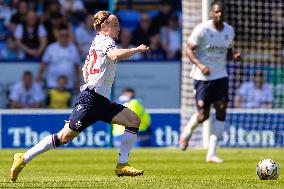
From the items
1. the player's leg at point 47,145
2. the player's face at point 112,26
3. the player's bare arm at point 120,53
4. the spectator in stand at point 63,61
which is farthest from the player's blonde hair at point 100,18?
the spectator in stand at point 63,61

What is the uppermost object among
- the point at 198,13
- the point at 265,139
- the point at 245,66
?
the point at 198,13

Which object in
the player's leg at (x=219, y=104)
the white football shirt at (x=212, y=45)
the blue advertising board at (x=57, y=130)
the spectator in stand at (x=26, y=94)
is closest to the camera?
the player's leg at (x=219, y=104)

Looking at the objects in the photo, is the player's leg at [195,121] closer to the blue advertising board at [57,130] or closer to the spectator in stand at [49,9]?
the blue advertising board at [57,130]

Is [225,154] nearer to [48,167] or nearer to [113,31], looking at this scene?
[48,167]

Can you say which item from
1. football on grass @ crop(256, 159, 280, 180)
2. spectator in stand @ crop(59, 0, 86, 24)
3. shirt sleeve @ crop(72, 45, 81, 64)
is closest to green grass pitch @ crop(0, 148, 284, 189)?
football on grass @ crop(256, 159, 280, 180)

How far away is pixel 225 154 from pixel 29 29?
789cm

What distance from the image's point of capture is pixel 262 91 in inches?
899

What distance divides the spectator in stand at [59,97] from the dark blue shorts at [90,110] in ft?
36.8

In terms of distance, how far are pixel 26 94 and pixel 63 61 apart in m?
1.20

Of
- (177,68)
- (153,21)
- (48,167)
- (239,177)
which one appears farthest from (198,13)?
(239,177)

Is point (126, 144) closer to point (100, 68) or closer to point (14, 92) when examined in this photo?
point (100, 68)

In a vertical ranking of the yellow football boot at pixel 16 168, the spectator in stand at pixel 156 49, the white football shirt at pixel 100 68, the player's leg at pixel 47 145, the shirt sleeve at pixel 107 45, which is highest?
the shirt sleeve at pixel 107 45

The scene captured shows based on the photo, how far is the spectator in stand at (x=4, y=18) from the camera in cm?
2360

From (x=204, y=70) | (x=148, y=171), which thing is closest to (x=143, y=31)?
(x=204, y=70)
